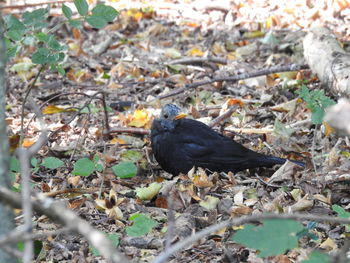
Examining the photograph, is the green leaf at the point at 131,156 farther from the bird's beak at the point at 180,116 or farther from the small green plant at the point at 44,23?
the small green plant at the point at 44,23

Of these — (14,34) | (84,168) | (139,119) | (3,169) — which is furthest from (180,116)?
(3,169)

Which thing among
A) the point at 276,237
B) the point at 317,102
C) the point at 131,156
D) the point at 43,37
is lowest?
the point at 131,156

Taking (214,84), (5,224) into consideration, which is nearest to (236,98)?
(214,84)

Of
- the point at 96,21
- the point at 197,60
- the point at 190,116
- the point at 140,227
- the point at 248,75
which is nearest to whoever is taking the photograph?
Result: the point at 140,227

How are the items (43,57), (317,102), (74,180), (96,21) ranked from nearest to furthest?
(96,21), (317,102), (43,57), (74,180)

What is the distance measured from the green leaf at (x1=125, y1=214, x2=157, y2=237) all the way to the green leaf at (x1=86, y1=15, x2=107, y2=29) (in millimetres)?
1190

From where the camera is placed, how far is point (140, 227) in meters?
3.30

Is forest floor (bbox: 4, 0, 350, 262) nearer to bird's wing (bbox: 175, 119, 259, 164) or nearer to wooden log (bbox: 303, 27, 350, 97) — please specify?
bird's wing (bbox: 175, 119, 259, 164)

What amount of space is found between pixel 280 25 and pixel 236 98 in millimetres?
1974

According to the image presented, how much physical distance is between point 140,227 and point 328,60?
9.53 ft

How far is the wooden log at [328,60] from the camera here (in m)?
5.09

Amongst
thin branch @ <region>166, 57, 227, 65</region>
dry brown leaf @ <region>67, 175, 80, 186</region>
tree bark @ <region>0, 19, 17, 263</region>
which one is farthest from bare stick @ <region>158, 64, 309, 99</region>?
tree bark @ <region>0, 19, 17, 263</region>

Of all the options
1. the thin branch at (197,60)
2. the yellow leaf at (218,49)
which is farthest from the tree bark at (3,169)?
the yellow leaf at (218,49)

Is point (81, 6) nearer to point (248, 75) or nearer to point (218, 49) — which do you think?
point (248, 75)
